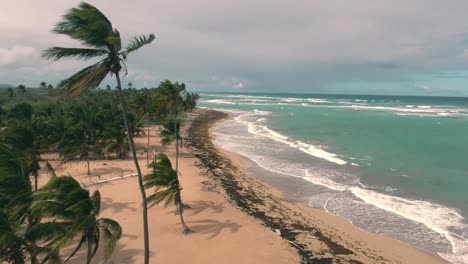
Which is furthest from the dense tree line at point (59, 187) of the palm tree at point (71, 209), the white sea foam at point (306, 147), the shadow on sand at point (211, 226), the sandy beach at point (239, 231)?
the white sea foam at point (306, 147)

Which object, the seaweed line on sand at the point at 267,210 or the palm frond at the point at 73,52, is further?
the seaweed line on sand at the point at 267,210

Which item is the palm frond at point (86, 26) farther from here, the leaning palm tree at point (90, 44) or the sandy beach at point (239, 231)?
the sandy beach at point (239, 231)

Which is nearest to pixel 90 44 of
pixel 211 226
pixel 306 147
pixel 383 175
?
pixel 211 226

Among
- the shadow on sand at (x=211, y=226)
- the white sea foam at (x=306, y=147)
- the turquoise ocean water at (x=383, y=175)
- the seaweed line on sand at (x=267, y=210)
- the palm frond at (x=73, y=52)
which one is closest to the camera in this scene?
the palm frond at (x=73, y=52)

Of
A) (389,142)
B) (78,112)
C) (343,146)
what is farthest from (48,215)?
(389,142)

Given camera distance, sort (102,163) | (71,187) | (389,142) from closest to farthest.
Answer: (71,187) → (102,163) → (389,142)

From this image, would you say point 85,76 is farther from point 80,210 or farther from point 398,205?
point 398,205

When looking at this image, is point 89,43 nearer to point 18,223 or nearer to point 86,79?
→ point 86,79
